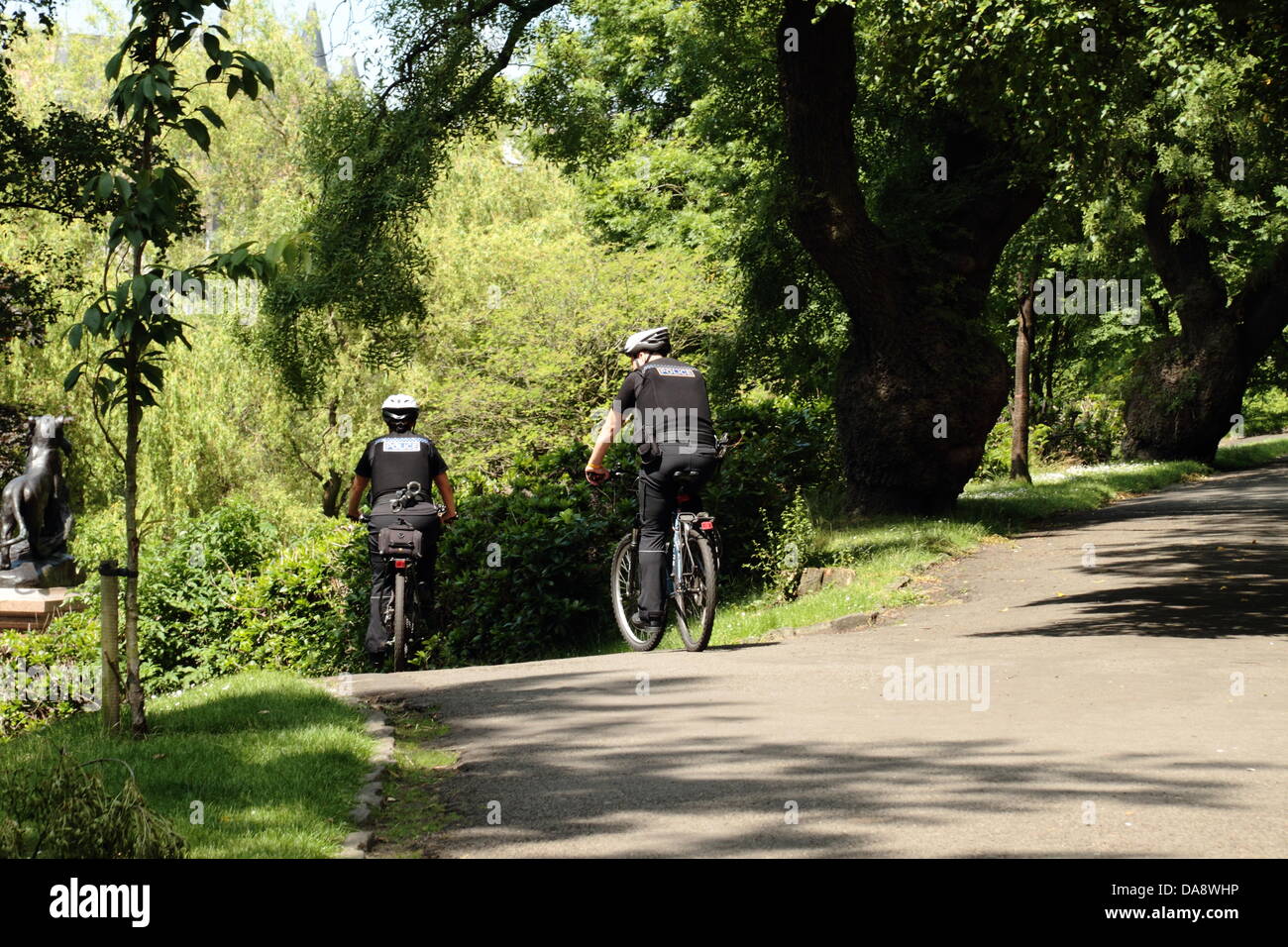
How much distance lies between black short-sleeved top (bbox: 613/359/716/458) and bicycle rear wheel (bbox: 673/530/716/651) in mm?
664

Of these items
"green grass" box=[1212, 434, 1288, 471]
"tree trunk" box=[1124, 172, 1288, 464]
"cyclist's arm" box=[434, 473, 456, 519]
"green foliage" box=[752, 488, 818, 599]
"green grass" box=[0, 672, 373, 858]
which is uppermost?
"tree trunk" box=[1124, 172, 1288, 464]

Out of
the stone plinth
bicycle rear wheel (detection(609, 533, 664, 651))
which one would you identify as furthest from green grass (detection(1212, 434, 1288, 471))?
bicycle rear wheel (detection(609, 533, 664, 651))

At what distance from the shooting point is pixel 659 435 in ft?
32.6

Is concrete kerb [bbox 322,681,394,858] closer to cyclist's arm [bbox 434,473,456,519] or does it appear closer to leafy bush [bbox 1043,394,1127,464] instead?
cyclist's arm [bbox 434,473,456,519]

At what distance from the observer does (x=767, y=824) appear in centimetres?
520

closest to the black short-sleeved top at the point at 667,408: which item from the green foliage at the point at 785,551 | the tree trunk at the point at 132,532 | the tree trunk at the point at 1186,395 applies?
the tree trunk at the point at 132,532

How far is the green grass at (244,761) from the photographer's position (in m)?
5.00

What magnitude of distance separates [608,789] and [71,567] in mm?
16675

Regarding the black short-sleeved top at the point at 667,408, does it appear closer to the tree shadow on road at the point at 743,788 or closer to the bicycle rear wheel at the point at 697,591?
the bicycle rear wheel at the point at 697,591

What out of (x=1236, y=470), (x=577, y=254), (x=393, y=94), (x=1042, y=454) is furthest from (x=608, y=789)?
(x=1042, y=454)

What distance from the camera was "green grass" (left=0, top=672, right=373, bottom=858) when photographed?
5000mm

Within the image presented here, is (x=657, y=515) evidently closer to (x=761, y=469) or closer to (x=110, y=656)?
(x=110, y=656)

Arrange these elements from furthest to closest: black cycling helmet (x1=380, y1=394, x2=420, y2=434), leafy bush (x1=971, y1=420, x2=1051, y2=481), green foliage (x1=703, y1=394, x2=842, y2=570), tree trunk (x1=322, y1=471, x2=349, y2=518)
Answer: tree trunk (x1=322, y1=471, x2=349, y2=518) → leafy bush (x1=971, y1=420, x2=1051, y2=481) → green foliage (x1=703, y1=394, x2=842, y2=570) → black cycling helmet (x1=380, y1=394, x2=420, y2=434)

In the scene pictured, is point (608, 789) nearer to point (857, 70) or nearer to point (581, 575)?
point (581, 575)
